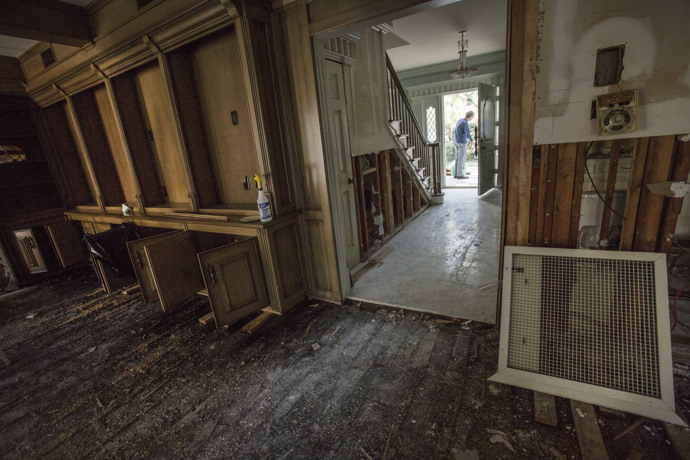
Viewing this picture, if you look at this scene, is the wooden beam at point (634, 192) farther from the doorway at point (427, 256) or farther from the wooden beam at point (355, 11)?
the wooden beam at point (355, 11)

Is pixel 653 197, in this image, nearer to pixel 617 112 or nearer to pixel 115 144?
pixel 617 112

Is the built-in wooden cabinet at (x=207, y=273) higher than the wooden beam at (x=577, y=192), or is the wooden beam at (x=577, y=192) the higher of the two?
the wooden beam at (x=577, y=192)

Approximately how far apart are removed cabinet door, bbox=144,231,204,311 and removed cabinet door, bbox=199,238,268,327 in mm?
587

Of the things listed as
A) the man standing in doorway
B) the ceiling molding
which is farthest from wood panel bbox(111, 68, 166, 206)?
the man standing in doorway

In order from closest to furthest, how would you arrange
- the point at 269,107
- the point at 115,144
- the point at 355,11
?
the point at 355,11 → the point at 269,107 → the point at 115,144

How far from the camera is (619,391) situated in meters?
1.53

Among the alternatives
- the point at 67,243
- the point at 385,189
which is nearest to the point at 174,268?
the point at 385,189

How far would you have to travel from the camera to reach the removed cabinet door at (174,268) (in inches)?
102

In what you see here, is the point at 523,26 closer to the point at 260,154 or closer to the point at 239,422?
the point at 260,154

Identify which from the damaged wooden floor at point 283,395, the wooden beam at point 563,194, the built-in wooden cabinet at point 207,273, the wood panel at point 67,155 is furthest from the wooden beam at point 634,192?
the wood panel at point 67,155

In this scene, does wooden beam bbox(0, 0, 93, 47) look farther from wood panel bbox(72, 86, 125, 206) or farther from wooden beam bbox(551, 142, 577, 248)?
wooden beam bbox(551, 142, 577, 248)

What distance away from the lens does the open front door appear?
6109 mm

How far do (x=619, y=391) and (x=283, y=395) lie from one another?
1784 mm

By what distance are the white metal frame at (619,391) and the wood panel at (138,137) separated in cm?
381
